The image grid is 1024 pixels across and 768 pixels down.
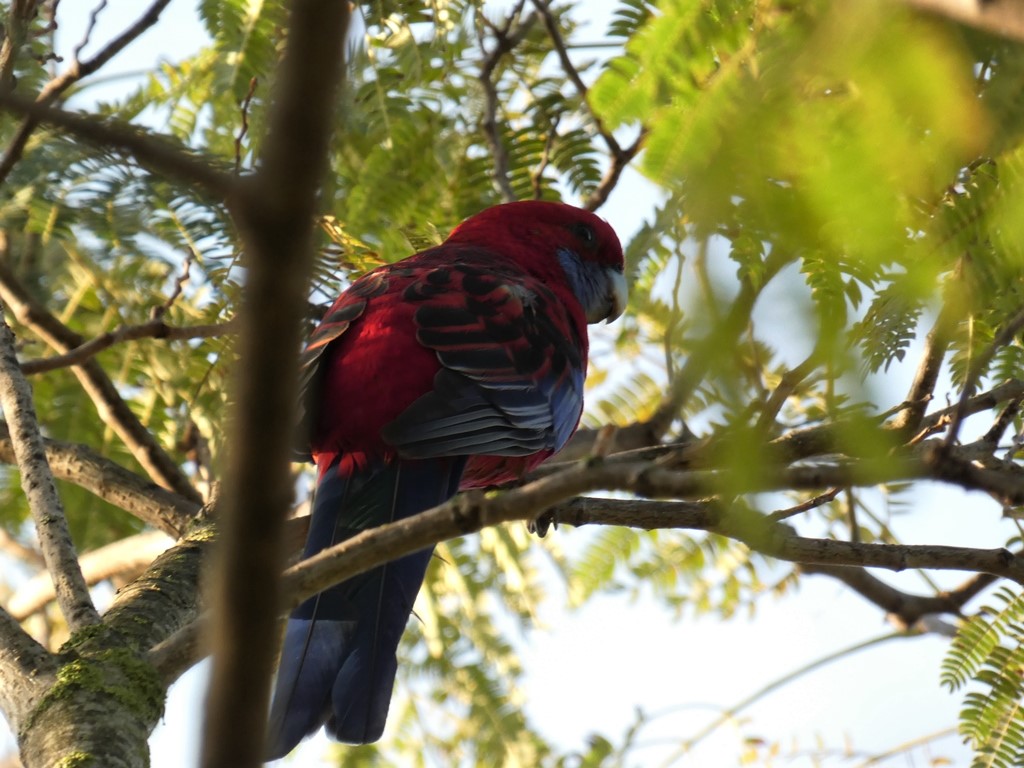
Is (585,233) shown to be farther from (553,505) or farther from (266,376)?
(266,376)

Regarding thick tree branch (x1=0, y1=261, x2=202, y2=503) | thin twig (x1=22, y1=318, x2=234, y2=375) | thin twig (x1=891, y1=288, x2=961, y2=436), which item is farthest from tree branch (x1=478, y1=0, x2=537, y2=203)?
thin twig (x1=891, y1=288, x2=961, y2=436)

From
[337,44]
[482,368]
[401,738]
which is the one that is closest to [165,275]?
[482,368]

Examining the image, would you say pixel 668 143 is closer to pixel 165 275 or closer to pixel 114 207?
pixel 114 207

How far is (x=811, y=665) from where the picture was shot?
3941 millimetres

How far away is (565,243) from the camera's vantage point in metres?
4.52

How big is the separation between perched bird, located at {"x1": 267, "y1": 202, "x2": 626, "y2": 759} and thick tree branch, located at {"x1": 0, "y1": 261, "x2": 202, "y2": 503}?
961 mm

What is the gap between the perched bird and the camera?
8.62ft

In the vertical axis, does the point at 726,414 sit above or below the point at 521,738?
below

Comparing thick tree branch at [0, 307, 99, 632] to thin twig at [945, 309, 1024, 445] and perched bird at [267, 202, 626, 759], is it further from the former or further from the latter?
thin twig at [945, 309, 1024, 445]

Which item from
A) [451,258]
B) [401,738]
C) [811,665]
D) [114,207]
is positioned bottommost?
[811,665]

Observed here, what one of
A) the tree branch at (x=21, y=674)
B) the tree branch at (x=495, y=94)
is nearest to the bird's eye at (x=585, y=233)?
the tree branch at (x=495, y=94)

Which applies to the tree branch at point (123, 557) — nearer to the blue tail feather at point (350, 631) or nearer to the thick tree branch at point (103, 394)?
the thick tree branch at point (103, 394)

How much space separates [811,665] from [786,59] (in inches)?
125

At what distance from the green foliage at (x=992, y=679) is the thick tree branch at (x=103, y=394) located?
8.06 feet
